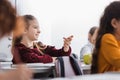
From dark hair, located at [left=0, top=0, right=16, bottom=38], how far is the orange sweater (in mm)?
889

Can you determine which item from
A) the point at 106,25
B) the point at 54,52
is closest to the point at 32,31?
the point at 54,52

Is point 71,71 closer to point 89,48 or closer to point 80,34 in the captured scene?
point 89,48

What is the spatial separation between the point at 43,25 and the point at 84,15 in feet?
1.99

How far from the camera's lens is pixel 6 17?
0.44m

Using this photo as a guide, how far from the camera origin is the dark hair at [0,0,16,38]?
0.44m

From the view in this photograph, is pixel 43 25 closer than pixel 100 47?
No

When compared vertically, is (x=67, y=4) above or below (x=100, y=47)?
above

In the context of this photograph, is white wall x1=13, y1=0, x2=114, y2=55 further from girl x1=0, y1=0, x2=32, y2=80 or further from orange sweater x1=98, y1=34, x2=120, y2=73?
girl x1=0, y1=0, x2=32, y2=80

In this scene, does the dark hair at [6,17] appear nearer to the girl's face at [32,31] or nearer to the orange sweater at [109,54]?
the orange sweater at [109,54]

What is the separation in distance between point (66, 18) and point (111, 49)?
2.77 metres

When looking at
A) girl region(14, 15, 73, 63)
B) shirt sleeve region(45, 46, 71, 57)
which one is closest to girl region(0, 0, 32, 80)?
girl region(14, 15, 73, 63)

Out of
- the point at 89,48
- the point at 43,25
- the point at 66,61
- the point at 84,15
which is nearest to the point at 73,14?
the point at 84,15

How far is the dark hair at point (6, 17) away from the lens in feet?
1.43

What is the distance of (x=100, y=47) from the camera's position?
1432 mm
